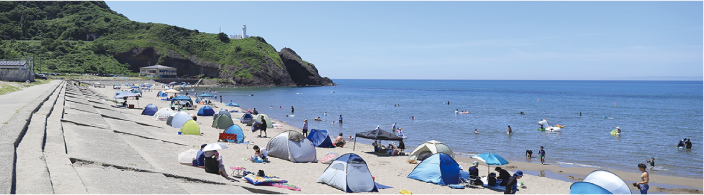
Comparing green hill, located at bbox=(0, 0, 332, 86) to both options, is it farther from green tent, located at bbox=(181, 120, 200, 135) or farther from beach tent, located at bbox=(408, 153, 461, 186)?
beach tent, located at bbox=(408, 153, 461, 186)

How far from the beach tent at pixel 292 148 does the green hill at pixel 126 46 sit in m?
112

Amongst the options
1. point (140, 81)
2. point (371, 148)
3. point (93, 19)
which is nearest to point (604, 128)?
point (371, 148)

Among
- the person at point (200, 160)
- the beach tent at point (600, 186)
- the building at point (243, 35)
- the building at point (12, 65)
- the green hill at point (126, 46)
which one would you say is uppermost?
the building at point (243, 35)

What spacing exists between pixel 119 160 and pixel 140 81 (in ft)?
350

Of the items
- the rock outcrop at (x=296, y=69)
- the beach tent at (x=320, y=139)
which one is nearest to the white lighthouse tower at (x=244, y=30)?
the rock outcrop at (x=296, y=69)

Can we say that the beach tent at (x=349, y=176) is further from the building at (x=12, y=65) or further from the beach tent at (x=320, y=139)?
the building at (x=12, y=65)

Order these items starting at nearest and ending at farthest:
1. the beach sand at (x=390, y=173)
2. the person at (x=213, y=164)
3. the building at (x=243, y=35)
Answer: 1. the person at (x=213, y=164)
2. the beach sand at (x=390, y=173)
3. the building at (x=243, y=35)

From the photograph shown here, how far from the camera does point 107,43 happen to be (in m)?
135

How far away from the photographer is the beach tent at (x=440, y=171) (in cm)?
1598

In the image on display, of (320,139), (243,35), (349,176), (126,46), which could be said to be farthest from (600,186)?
(243,35)

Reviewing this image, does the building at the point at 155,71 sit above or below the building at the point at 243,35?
below

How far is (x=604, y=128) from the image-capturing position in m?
41.9

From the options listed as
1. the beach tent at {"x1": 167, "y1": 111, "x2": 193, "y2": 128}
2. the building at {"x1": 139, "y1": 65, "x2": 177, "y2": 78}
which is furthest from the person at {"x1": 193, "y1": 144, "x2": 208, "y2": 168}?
the building at {"x1": 139, "y1": 65, "x2": 177, "y2": 78}

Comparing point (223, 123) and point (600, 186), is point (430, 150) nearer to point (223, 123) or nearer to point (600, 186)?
point (600, 186)
